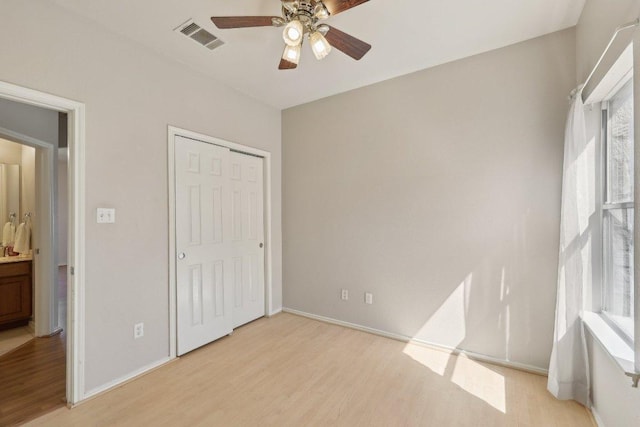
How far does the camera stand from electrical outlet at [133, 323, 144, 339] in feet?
7.36

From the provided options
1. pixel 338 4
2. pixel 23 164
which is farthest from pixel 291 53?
pixel 23 164

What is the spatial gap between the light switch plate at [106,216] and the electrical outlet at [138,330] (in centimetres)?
88

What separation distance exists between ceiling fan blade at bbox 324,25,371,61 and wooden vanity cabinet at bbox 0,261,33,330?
4.23 m

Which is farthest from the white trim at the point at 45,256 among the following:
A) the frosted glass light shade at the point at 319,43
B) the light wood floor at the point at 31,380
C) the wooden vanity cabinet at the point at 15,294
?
the frosted glass light shade at the point at 319,43

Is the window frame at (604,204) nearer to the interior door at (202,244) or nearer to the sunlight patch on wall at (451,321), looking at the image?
the sunlight patch on wall at (451,321)

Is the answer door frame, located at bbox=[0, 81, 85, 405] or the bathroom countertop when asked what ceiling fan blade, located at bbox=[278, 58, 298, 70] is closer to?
door frame, located at bbox=[0, 81, 85, 405]

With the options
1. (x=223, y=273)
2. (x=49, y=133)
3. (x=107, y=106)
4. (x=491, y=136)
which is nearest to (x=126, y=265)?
(x=223, y=273)

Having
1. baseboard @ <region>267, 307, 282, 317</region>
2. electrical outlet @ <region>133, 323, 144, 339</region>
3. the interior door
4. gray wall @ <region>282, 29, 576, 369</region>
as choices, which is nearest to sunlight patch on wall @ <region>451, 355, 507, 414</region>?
gray wall @ <region>282, 29, 576, 369</region>

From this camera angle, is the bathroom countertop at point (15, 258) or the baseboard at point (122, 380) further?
the bathroom countertop at point (15, 258)

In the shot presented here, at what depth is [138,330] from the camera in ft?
7.43

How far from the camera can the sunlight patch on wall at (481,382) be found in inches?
76.6

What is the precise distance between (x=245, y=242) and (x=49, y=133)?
8.01ft

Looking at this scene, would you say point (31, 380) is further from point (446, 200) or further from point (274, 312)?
point (446, 200)

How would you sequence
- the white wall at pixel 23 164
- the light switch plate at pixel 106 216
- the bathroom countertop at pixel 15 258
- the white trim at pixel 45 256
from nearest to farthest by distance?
the light switch plate at pixel 106 216
the white trim at pixel 45 256
the bathroom countertop at pixel 15 258
the white wall at pixel 23 164
